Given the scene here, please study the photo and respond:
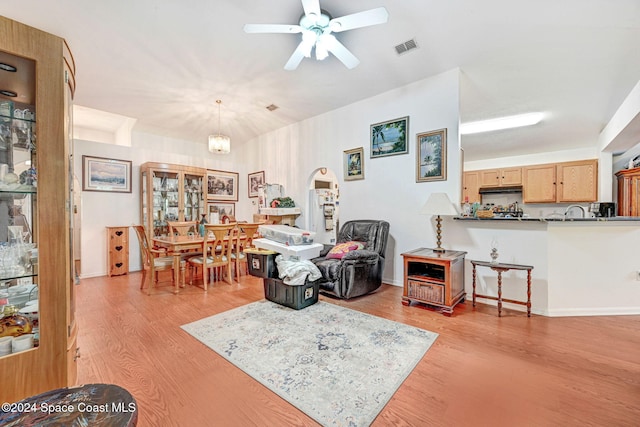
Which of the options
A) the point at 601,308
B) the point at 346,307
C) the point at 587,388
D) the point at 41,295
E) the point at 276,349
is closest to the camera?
the point at 41,295

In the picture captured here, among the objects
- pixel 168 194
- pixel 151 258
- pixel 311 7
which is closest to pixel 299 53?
pixel 311 7

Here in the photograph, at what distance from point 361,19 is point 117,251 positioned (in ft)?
17.3

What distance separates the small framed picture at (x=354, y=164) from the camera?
4.32 meters

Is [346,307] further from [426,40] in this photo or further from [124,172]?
[124,172]

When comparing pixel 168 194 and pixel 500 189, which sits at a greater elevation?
pixel 500 189

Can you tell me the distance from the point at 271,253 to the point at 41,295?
2021 mm

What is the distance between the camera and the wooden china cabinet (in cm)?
113

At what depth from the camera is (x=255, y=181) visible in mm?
6469

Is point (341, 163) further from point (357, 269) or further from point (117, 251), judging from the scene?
point (117, 251)

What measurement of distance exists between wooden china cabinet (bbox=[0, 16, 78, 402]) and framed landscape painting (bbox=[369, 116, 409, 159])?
3.61 metres

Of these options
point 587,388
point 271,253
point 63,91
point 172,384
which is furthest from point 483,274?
point 63,91

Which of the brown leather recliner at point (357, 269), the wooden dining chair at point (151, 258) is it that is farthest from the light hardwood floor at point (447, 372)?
the wooden dining chair at point (151, 258)

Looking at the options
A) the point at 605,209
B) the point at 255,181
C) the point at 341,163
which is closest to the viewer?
the point at 605,209

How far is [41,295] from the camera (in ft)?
3.80
